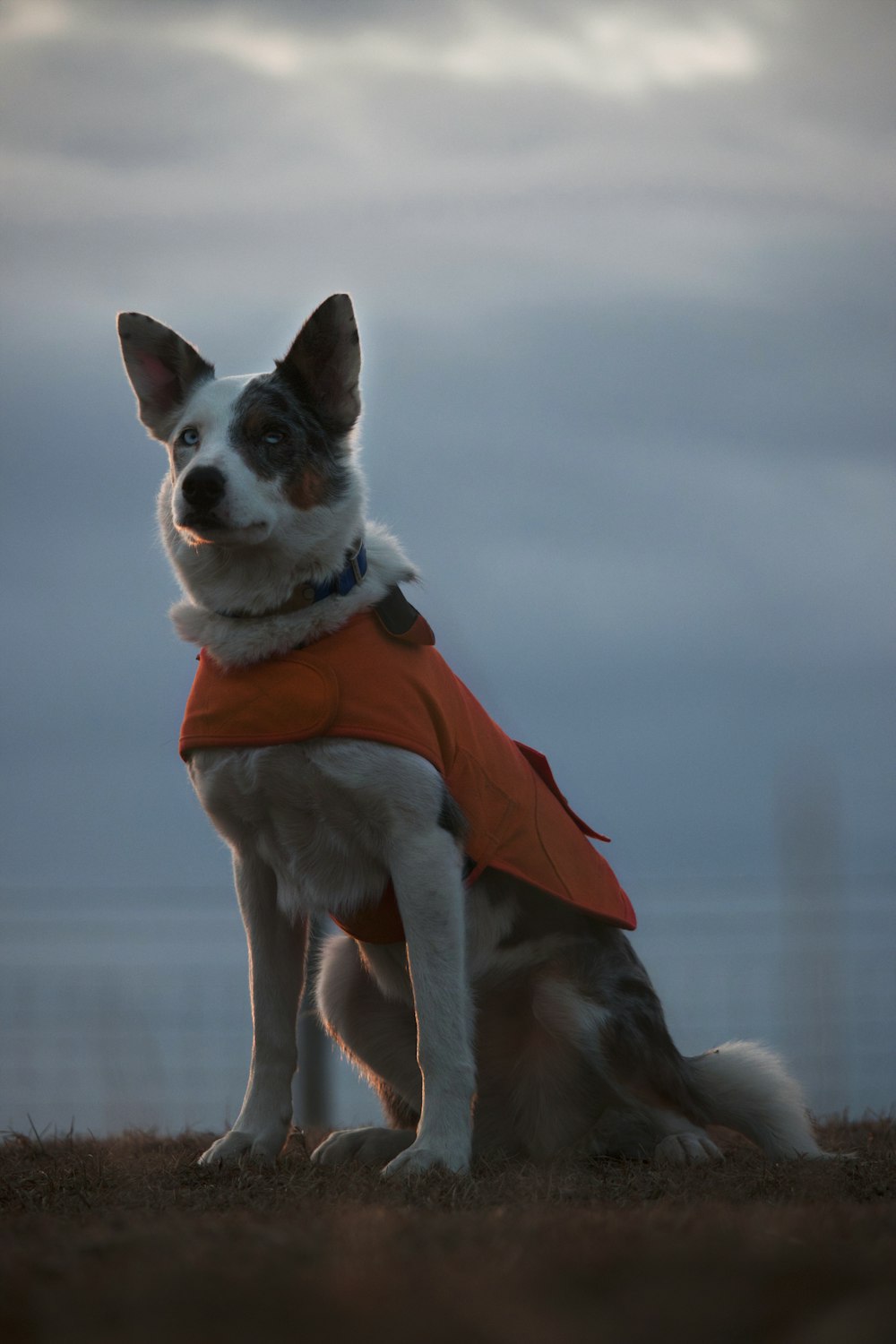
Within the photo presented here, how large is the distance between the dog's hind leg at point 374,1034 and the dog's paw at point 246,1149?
282 millimetres

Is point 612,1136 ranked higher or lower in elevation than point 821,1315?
lower

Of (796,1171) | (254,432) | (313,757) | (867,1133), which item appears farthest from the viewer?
(867,1133)

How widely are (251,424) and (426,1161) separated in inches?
86.7

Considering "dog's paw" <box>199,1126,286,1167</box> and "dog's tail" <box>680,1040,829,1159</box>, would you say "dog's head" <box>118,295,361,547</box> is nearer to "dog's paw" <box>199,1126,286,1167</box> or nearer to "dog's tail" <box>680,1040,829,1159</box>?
"dog's paw" <box>199,1126,286,1167</box>

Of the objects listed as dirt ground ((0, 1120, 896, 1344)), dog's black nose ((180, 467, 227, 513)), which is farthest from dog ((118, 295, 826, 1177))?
dirt ground ((0, 1120, 896, 1344))

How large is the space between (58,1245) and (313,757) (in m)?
1.57

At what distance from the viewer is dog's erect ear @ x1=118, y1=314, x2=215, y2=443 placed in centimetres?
412

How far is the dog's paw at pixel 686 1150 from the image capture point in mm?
3648

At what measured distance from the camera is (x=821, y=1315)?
5.41ft

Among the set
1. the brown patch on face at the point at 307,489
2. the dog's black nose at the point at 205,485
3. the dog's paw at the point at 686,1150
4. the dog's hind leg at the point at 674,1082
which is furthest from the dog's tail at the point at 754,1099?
the dog's black nose at the point at 205,485

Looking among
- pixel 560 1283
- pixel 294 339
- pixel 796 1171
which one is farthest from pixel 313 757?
pixel 560 1283

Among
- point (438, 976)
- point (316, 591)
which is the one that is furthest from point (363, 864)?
point (316, 591)

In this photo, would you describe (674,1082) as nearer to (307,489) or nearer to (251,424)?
(307,489)

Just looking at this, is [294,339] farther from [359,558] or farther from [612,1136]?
[612,1136]
